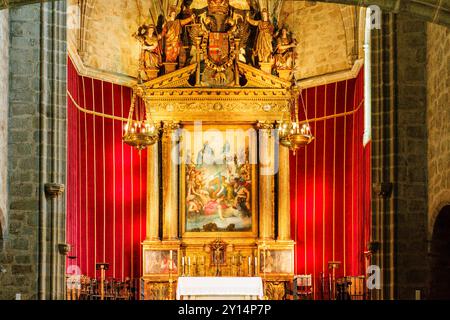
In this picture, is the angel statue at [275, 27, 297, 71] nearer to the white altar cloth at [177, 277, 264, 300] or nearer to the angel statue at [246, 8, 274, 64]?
the angel statue at [246, 8, 274, 64]

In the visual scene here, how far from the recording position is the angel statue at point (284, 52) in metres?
23.4

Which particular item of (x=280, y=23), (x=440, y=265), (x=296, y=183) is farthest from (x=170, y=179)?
(x=440, y=265)

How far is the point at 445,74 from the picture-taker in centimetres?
1581

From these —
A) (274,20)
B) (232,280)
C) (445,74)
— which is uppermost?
(274,20)

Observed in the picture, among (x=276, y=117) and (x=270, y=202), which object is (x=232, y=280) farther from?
(x=276, y=117)

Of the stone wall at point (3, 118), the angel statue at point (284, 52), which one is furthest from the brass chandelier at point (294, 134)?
the stone wall at point (3, 118)

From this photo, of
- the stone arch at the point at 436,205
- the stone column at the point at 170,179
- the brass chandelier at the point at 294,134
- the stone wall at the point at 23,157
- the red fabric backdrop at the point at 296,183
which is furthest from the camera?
the stone column at the point at 170,179

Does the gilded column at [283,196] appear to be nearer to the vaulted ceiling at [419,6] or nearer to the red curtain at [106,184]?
the red curtain at [106,184]

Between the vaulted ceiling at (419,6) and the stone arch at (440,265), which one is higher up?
the vaulted ceiling at (419,6)

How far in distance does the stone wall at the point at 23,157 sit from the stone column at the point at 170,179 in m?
6.64

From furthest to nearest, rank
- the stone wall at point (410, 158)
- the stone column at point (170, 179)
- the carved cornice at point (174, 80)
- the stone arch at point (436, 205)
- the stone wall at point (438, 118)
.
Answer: the carved cornice at point (174, 80)
the stone column at point (170, 179)
the stone wall at point (410, 158)
the stone wall at point (438, 118)
the stone arch at point (436, 205)

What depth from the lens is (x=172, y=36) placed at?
23609mm
